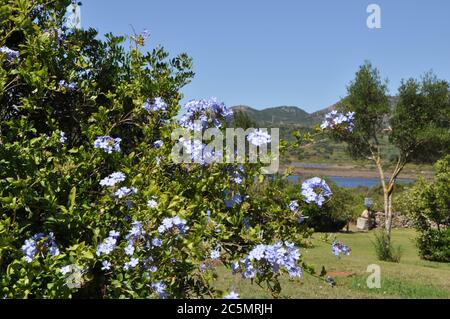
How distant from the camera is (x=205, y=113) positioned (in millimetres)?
3109

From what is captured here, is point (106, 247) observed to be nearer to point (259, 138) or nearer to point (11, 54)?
point (259, 138)

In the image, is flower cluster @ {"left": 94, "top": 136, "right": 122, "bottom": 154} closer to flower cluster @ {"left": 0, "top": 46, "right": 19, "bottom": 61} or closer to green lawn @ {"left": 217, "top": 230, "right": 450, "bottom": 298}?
flower cluster @ {"left": 0, "top": 46, "right": 19, "bottom": 61}

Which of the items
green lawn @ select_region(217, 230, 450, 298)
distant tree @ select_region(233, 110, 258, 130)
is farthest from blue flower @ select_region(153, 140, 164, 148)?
distant tree @ select_region(233, 110, 258, 130)

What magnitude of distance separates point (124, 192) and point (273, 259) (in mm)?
924

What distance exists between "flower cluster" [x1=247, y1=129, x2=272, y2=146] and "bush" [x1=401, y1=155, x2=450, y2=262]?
61.6 feet

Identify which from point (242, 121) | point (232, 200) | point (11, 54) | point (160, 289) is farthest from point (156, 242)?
point (242, 121)

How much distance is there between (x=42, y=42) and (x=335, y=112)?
2.01 meters

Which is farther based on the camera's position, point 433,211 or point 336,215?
point 336,215

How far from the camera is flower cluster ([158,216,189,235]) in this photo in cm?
243

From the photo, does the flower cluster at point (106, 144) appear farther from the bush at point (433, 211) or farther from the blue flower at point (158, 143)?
the bush at point (433, 211)

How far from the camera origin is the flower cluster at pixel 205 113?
309cm

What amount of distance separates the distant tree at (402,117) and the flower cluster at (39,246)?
19589 millimetres

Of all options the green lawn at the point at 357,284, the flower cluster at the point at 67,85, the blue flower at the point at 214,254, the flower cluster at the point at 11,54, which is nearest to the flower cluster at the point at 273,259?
the blue flower at the point at 214,254

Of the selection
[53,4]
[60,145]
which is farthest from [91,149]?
[53,4]
